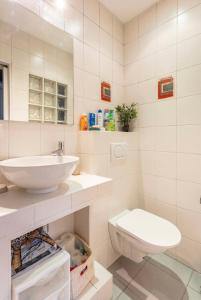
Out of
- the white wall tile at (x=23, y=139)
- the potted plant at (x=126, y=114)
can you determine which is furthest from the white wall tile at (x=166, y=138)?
the white wall tile at (x=23, y=139)

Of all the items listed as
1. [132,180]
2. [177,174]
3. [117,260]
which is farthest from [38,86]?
[117,260]

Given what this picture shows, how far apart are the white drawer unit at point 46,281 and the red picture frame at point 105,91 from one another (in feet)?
4.49

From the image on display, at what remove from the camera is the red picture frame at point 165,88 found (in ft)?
5.07

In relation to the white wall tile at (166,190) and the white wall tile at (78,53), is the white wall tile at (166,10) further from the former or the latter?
the white wall tile at (166,190)

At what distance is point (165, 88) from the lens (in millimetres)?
1584

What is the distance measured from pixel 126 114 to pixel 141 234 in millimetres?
1141

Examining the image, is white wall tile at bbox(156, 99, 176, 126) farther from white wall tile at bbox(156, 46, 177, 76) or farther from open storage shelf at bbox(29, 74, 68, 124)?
open storage shelf at bbox(29, 74, 68, 124)

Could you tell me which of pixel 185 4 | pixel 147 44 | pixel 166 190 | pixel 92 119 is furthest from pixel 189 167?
pixel 185 4

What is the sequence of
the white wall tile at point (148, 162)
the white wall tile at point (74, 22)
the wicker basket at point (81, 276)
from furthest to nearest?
1. the white wall tile at point (148, 162)
2. the white wall tile at point (74, 22)
3. the wicker basket at point (81, 276)

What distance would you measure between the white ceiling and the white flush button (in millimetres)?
1389

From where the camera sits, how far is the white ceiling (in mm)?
1611

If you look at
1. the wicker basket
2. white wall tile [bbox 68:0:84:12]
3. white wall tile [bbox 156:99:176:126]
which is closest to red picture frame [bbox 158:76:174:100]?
white wall tile [bbox 156:99:176:126]

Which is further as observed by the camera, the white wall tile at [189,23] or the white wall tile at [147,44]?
the white wall tile at [147,44]

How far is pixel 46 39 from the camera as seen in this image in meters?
1.25
